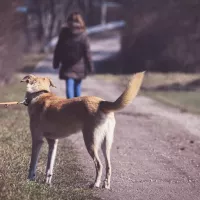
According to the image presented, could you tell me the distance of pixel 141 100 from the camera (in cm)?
1744

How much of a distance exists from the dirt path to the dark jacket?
4.83 feet

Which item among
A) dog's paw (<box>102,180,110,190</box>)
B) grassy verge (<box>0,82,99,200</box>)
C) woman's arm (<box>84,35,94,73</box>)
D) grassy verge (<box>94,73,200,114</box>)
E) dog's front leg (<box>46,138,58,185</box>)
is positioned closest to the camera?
grassy verge (<box>0,82,99,200</box>)

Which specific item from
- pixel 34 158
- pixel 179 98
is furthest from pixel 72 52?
pixel 179 98

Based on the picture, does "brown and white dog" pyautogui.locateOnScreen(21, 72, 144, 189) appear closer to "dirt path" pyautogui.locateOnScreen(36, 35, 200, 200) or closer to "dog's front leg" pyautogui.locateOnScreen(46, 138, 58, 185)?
"dog's front leg" pyautogui.locateOnScreen(46, 138, 58, 185)

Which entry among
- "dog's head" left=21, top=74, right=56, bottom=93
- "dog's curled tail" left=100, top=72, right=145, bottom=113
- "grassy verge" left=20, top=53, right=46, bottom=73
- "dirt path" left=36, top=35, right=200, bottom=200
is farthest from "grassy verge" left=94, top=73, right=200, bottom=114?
"dog's curled tail" left=100, top=72, right=145, bottom=113

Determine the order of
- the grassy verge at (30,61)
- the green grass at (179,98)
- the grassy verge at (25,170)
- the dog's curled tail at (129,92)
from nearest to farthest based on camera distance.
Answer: the grassy verge at (25,170)
the dog's curled tail at (129,92)
the green grass at (179,98)
the grassy verge at (30,61)

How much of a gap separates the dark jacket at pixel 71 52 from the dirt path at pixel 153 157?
4.83 ft

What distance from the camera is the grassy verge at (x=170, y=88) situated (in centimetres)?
1808

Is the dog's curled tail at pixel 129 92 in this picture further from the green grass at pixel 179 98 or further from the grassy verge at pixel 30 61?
the grassy verge at pixel 30 61

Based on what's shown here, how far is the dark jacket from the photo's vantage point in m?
11.2

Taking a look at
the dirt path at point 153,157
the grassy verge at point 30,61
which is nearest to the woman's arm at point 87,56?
the dirt path at point 153,157

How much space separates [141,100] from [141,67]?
11045 mm

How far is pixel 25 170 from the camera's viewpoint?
6.88 m

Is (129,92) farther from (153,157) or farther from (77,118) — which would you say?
(153,157)
